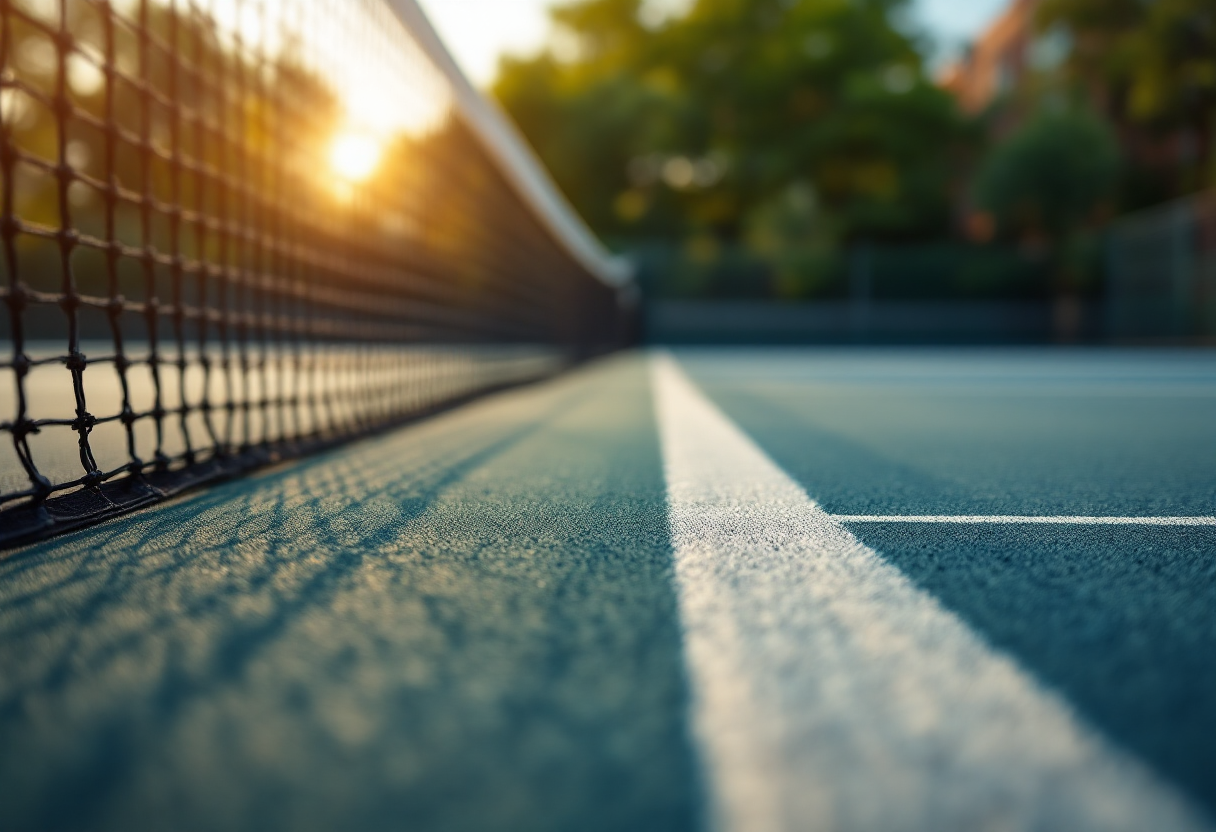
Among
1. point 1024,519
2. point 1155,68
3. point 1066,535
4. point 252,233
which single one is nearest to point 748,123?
point 1155,68

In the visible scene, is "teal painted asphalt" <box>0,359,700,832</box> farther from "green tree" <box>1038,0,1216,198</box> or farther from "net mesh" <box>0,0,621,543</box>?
"green tree" <box>1038,0,1216,198</box>

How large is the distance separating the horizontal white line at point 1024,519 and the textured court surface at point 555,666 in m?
0.02

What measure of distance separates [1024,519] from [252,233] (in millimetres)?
2070

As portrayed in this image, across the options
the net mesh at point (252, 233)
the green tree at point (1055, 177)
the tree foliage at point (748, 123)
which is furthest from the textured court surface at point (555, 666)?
the tree foliage at point (748, 123)

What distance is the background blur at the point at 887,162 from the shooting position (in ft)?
63.0

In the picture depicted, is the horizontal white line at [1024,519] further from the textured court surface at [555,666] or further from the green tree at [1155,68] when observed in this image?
the green tree at [1155,68]

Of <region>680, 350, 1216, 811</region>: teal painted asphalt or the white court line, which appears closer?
Result: the white court line

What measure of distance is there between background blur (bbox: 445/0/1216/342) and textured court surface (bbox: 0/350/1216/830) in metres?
15.7

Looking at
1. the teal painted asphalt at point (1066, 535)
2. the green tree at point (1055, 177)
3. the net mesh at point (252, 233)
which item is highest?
the green tree at point (1055, 177)

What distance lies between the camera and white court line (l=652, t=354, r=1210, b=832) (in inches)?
26.4

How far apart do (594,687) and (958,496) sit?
128 cm

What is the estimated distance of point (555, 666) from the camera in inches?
36.3

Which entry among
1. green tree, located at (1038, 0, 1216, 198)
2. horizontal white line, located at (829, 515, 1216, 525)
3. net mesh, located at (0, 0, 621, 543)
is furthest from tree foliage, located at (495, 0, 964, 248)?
horizontal white line, located at (829, 515, 1216, 525)

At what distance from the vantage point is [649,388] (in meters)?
6.10
